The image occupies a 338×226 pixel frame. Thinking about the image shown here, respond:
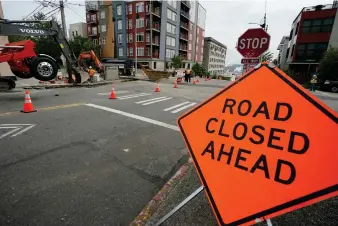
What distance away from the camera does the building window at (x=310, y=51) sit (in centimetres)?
2773

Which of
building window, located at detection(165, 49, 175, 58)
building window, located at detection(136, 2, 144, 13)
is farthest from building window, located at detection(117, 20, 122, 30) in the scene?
building window, located at detection(165, 49, 175, 58)

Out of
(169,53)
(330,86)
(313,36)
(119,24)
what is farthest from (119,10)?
(330,86)

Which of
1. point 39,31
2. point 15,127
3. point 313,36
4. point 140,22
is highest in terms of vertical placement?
point 140,22

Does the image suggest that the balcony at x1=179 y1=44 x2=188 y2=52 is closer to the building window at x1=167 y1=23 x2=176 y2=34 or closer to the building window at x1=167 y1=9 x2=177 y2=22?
the building window at x1=167 y1=23 x2=176 y2=34

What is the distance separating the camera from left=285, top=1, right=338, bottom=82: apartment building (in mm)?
26562

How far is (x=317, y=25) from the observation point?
27891 millimetres

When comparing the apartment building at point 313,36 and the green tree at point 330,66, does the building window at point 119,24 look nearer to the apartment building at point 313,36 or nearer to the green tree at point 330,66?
the apartment building at point 313,36

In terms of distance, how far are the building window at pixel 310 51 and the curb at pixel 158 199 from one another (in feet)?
115

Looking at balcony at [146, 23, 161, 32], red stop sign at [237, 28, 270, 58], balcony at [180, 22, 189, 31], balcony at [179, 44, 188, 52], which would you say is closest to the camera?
red stop sign at [237, 28, 270, 58]

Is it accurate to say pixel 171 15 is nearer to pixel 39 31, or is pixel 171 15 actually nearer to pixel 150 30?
pixel 150 30

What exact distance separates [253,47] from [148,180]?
6.41m

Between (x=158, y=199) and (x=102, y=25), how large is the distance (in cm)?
5037

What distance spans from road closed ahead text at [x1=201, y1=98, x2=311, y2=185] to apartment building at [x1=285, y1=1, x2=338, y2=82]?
3458 cm

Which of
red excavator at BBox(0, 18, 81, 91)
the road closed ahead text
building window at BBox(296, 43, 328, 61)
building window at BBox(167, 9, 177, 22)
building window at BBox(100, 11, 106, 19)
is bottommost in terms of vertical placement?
the road closed ahead text
